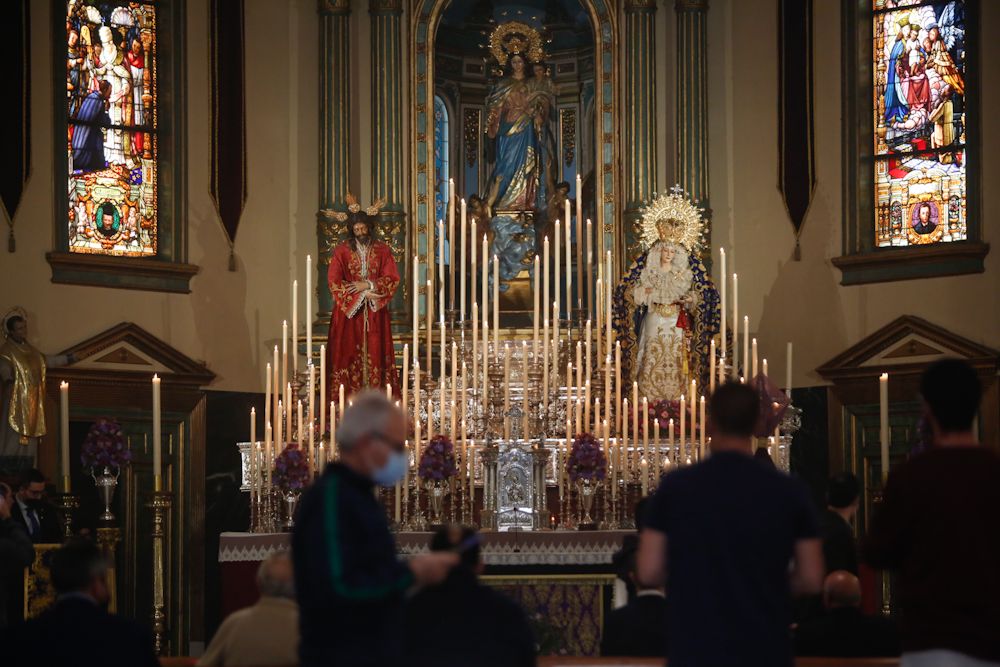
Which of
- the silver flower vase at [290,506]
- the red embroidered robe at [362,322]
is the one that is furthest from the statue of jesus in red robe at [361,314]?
the silver flower vase at [290,506]

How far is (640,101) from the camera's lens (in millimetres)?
16656

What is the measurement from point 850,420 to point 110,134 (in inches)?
292

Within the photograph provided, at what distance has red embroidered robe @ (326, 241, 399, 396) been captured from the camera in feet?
47.0

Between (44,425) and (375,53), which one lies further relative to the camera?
(375,53)

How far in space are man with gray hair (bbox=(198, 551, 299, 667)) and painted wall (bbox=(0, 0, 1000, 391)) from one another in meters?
9.37

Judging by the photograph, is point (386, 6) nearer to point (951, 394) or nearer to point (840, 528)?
point (840, 528)

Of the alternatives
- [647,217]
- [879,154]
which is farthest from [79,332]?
[879,154]

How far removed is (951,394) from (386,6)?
493 inches

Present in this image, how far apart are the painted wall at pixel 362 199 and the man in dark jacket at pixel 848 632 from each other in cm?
887

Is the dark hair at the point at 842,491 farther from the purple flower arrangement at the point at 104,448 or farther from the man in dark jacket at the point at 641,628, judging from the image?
the purple flower arrangement at the point at 104,448

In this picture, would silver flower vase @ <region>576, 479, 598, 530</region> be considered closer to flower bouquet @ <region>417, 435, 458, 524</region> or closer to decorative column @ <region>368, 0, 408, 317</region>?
flower bouquet @ <region>417, 435, 458, 524</region>

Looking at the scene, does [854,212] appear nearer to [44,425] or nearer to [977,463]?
[44,425]

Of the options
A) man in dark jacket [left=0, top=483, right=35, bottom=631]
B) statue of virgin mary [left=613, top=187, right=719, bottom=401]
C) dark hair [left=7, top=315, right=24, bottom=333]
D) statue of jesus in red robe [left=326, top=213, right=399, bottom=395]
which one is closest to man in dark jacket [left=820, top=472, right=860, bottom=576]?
man in dark jacket [left=0, top=483, right=35, bottom=631]

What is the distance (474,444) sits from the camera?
12828mm
